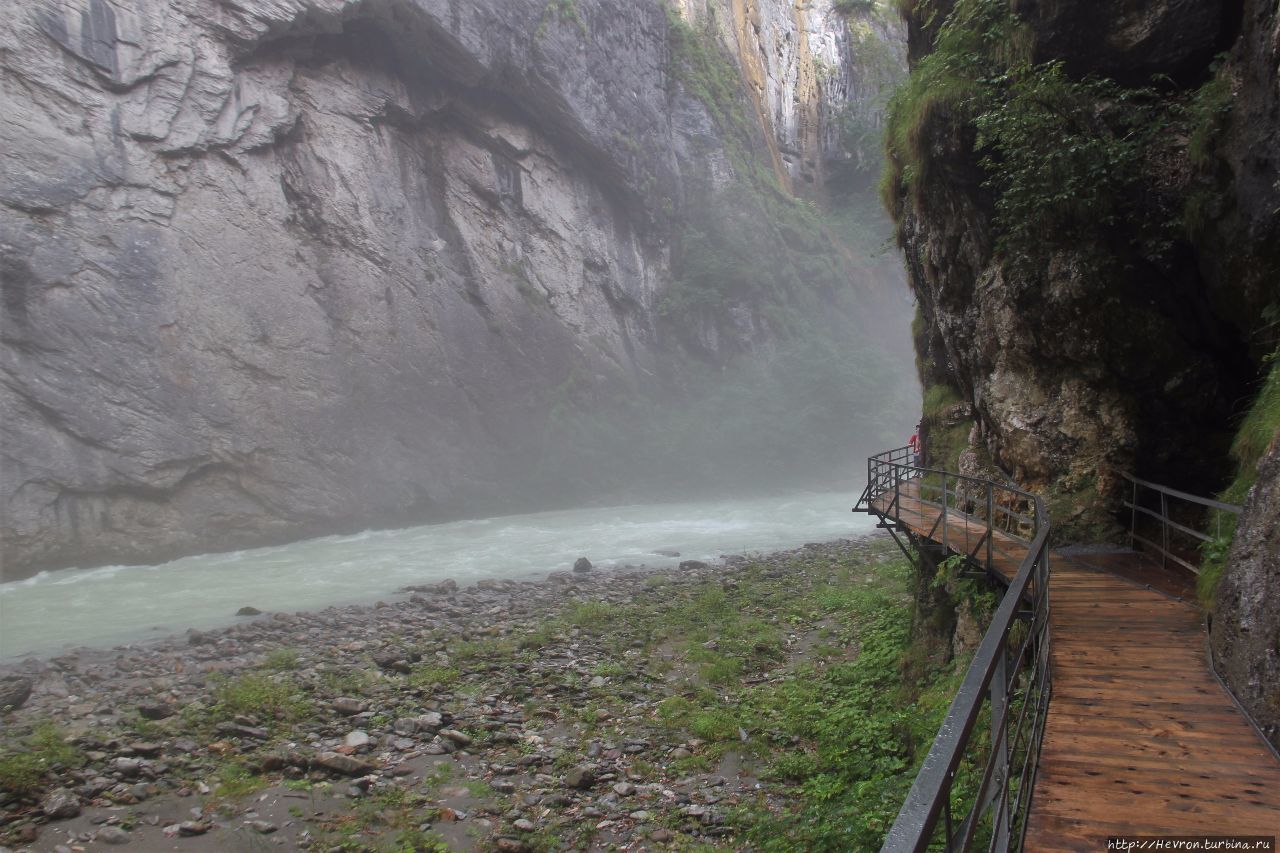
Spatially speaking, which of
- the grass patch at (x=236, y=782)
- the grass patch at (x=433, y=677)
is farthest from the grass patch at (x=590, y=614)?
the grass patch at (x=236, y=782)

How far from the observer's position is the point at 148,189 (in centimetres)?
2255

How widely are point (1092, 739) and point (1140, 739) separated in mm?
224

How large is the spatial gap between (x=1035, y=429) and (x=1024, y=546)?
179 cm

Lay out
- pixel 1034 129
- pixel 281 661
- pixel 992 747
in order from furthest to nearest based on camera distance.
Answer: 1. pixel 281 661
2. pixel 1034 129
3. pixel 992 747

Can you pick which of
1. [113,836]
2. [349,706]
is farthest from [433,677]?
[113,836]

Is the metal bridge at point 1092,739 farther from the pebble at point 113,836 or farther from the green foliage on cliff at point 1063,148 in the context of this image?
the pebble at point 113,836

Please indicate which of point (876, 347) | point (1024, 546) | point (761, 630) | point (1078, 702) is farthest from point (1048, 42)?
point (876, 347)

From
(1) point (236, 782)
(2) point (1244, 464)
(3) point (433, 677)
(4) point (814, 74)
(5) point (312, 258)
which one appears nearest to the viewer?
(2) point (1244, 464)

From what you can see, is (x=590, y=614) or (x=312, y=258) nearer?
→ (x=590, y=614)

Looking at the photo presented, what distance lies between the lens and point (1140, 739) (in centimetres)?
361

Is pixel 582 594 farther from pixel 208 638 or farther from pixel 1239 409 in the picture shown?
pixel 1239 409

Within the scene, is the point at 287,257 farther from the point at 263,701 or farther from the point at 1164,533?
the point at 1164,533

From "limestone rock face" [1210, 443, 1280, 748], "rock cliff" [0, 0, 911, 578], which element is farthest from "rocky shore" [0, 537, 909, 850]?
"rock cliff" [0, 0, 911, 578]

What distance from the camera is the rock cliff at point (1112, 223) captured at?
679cm
